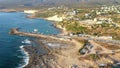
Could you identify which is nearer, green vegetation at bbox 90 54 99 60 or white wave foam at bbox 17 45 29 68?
white wave foam at bbox 17 45 29 68

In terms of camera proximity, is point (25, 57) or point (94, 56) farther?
point (25, 57)

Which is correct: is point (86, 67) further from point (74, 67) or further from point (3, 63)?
point (3, 63)

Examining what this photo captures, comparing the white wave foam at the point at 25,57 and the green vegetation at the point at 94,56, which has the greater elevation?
the white wave foam at the point at 25,57

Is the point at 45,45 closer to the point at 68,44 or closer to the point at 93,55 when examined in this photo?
the point at 68,44

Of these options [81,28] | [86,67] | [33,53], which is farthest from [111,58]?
[81,28]

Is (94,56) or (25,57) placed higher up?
(25,57)

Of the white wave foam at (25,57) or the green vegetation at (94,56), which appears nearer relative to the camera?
the white wave foam at (25,57)

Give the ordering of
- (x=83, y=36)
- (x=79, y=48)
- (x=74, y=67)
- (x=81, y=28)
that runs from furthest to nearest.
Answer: (x=81, y=28), (x=83, y=36), (x=79, y=48), (x=74, y=67)

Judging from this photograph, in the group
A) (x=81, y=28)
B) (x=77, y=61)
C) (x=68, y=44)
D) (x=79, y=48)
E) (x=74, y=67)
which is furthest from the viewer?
(x=81, y=28)

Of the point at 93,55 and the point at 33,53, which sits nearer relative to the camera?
the point at 93,55

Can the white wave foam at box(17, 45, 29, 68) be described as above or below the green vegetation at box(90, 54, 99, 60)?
above
